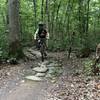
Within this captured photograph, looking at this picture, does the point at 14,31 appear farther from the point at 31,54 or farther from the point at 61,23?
the point at 61,23

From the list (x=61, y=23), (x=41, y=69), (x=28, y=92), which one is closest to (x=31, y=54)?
(x=41, y=69)

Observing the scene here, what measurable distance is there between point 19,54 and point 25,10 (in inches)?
439

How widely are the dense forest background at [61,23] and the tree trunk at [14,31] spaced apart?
0.05 metres

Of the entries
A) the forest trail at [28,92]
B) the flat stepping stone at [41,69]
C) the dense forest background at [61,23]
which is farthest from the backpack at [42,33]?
the forest trail at [28,92]

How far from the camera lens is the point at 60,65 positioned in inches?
457

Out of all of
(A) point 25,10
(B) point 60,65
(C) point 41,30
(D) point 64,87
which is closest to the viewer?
(D) point 64,87

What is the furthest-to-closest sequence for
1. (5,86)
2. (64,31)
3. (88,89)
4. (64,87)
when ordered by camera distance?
(64,31) < (5,86) < (64,87) < (88,89)

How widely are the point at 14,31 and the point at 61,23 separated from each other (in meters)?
14.5

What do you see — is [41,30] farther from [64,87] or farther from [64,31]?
[64,31]

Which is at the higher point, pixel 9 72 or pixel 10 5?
pixel 10 5

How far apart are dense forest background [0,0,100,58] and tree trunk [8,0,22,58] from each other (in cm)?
5

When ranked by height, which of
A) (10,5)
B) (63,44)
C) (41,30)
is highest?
(10,5)

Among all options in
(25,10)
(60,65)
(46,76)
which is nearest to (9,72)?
(46,76)

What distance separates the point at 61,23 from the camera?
86.2ft
